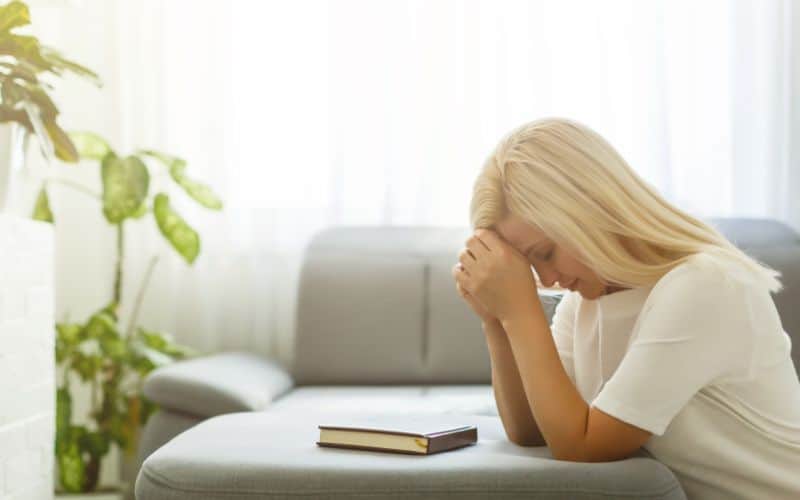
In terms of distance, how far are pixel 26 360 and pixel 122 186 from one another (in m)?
0.99

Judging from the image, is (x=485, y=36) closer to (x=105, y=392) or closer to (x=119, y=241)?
(x=119, y=241)

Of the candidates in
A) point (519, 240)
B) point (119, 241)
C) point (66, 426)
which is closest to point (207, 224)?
point (119, 241)

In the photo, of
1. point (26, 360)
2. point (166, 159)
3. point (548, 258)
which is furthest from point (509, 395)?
point (166, 159)

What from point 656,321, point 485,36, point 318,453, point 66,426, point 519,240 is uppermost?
point 485,36

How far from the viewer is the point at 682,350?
57.5 inches

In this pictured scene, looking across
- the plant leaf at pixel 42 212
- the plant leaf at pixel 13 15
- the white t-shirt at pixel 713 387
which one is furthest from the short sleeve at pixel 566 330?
the plant leaf at pixel 42 212

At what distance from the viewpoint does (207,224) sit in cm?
366

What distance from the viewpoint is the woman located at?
1.46 meters

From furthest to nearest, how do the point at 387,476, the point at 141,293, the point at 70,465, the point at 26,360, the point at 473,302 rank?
the point at 141,293 < the point at 70,465 < the point at 26,360 < the point at 473,302 < the point at 387,476

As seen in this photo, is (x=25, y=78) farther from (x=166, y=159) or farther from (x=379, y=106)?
(x=379, y=106)

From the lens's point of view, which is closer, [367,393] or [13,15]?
[13,15]

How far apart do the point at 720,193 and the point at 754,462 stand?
227cm

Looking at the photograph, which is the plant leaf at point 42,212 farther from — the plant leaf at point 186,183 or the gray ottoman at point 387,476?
the gray ottoman at point 387,476

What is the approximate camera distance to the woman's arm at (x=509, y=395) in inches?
66.9
